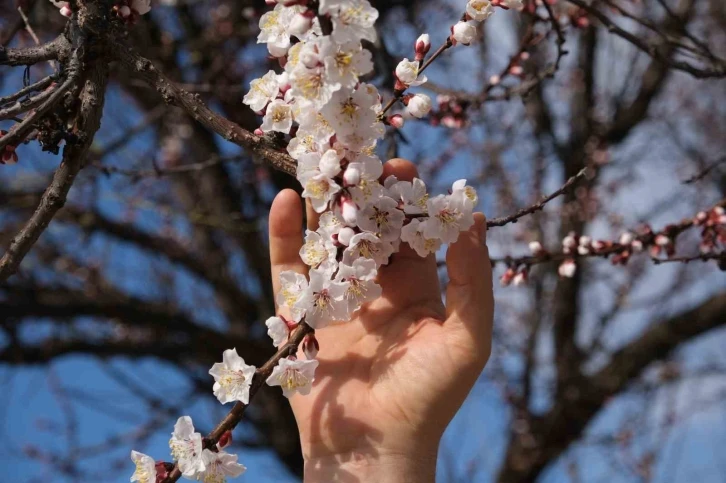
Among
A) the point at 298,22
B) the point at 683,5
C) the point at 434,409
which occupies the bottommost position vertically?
the point at 434,409

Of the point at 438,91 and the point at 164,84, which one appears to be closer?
the point at 164,84

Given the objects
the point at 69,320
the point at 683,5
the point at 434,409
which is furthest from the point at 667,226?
the point at 683,5

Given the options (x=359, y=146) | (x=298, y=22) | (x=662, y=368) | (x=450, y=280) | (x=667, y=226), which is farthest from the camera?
(x=662, y=368)

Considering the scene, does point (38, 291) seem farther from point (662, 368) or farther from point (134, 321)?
point (662, 368)

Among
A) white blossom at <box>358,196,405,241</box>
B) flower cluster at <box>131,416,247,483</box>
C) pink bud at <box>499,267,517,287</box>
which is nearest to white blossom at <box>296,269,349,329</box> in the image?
white blossom at <box>358,196,405,241</box>

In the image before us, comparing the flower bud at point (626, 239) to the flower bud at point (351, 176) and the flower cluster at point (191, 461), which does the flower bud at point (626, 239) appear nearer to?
the flower bud at point (351, 176)

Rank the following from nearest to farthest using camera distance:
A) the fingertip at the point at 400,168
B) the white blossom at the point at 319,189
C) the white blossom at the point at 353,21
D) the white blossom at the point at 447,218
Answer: the white blossom at the point at 353,21, the white blossom at the point at 319,189, the white blossom at the point at 447,218, the fingertip at the point at 400,168

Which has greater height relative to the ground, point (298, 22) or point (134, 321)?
point (134, 321)

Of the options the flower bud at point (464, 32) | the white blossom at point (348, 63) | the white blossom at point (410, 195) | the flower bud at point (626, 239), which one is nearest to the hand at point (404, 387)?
the white blossom at point (410, 195)
